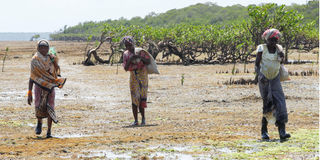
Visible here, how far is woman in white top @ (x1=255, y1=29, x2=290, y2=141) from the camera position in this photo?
6402mm

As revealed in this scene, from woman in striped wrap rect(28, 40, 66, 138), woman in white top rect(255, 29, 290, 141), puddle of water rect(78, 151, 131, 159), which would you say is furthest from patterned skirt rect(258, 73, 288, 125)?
woman in striped wrap rect(28, 40, 66, 138)

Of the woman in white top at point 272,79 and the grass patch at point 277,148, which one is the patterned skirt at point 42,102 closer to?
the grass patch at point 277,148

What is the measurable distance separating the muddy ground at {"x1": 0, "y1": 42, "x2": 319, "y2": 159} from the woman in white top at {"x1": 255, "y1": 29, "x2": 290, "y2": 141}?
0.36m

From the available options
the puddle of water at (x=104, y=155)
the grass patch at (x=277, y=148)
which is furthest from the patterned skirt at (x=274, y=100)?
the puddle of water at (x=104, y=155)

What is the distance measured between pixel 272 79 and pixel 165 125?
2.66 meters

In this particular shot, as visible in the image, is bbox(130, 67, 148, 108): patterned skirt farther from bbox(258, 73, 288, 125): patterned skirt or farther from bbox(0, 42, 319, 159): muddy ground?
bbox(258, 73, 288, 125): patterned skirt

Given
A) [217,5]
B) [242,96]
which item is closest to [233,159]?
[242,96]

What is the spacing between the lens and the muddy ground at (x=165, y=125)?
5.87m

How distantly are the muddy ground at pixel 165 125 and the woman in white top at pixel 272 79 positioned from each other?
36 cm

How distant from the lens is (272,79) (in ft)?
21.3

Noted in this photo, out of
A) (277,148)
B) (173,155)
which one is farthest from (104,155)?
(277,148)

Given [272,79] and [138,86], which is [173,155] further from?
[138,86]

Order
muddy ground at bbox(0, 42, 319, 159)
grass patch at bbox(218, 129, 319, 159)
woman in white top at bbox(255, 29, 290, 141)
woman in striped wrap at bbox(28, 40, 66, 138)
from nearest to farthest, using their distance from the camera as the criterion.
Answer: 1. grass patch at bbox(218, 129, 319, 159)
2. muddy ground at bbox(0, 42, 319, 159)
3. woman in white top at bbox(255, 29, 290, 141)
4. woman in striped wrap at bbox(28, 40, 66, 138)

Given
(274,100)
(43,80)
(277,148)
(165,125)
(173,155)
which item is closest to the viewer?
(173,155)
